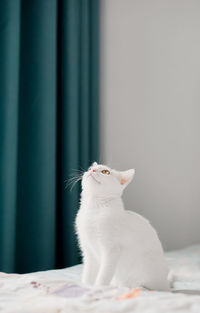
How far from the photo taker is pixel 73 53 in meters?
2.17

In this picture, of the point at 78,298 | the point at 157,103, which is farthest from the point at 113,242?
the point at 157,103

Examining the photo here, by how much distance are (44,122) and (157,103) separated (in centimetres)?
81

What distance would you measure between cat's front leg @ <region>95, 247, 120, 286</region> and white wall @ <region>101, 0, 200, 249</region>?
123 centimetres

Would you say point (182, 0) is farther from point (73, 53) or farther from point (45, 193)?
point (45, 193)

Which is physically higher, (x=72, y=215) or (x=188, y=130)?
(x=188, y=130)

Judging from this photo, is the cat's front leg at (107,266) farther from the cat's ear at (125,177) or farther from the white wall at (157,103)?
the white wall at (157,103)

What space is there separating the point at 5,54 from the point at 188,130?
125 centimetres

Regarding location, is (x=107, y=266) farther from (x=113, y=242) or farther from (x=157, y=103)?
(x=157, y=103)

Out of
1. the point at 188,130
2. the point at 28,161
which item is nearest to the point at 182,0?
the point at 188,130

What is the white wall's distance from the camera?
2400 millimetres

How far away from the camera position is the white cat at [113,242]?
1.17 m

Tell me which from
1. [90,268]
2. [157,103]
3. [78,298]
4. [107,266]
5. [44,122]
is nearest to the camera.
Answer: [78,298]

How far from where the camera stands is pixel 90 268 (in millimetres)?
1261

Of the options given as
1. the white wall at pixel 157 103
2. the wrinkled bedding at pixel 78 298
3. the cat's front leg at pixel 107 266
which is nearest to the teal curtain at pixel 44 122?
the white wall at pixel 157 103
